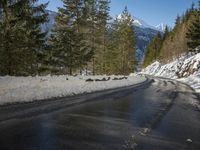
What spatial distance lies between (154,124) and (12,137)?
4.57m

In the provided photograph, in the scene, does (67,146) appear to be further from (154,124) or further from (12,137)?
(154,124)

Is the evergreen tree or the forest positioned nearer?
the forest

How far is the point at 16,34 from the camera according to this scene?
23.4m

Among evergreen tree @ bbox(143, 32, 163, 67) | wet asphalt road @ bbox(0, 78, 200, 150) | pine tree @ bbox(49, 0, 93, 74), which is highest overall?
evergreen tree @ bbox(143, 32, 163, 67)

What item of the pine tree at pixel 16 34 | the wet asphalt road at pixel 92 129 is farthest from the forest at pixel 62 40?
the wet asphalt road at pixel 92 129

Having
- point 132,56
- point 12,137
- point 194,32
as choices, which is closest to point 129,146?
point 12,137

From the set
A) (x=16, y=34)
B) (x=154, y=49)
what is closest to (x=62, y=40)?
(x=16, y=34)

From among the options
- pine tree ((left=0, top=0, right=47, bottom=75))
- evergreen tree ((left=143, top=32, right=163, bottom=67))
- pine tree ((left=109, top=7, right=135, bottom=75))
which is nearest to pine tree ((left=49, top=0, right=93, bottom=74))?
pine tree ((left=0, top=0, right=47, bottom=75))

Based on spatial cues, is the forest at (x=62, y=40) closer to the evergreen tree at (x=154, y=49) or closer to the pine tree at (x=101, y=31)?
the pine tree at (x=101, y=31)

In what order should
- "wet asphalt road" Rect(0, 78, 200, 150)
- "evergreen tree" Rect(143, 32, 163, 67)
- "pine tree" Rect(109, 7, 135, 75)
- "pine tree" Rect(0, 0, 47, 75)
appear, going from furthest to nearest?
"evergreen tree" Rect(143, 32, 163, 67) < "pine tree" Rect(109, 7, 135, 75) < "pine tree" Rect(0, 0, 47, 75) < "wet asphalt road" Rect(0, 78, 200, 150)

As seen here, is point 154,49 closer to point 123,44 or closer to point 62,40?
point 123,44

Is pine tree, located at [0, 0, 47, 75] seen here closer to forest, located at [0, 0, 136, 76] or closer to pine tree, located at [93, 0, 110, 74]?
forest, located at [0, 0, 136, 76]

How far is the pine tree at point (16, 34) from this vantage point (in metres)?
23.2

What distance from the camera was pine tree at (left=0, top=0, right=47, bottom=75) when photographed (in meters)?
23.2
